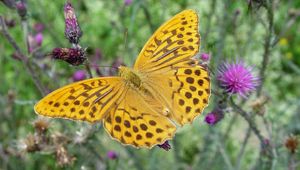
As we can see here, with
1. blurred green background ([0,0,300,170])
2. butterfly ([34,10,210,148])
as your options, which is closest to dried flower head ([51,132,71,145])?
blurred green background ([0,0,300,170])

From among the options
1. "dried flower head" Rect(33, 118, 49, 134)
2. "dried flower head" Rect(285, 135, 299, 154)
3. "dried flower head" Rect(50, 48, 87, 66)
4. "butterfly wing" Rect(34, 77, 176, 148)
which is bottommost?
"dried flower head" Rect(285, 135, 299, 154)

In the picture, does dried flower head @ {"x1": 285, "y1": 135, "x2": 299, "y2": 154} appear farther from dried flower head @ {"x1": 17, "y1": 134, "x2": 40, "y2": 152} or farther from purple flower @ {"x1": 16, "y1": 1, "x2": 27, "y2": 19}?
purple flower @ {"x1": 16, "y1": 1, "x2": 27, "y2": 19}

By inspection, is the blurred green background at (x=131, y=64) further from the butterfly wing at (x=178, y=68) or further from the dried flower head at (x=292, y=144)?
the butterfly wing at (x=178, y=68)

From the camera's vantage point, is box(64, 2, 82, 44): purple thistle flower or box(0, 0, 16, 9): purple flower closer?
box(64, 2, 82, 44): purple thistle flower

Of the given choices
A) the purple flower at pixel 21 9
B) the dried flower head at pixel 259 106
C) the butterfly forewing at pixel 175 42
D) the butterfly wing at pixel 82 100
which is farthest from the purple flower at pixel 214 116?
the purple flower at pixel 21 9

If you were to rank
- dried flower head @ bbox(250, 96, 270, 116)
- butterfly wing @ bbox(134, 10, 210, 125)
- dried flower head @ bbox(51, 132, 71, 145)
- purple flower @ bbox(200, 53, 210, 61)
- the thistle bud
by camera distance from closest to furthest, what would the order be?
butterfly wing @ bbox(134, 10, 210, 125), purple flower @ bbox(200, 53, 210, 61), dried flower head @ bbox(250, 96, 270, 116), dried flower head @ bbox(51, 132, 71, 145), the thistle bud

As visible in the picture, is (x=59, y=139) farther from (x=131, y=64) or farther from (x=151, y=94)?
(x=131, y=64)

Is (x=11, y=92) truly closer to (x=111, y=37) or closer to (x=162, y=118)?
(x=162, y=118)

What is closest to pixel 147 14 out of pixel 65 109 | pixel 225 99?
pixel 225 99
